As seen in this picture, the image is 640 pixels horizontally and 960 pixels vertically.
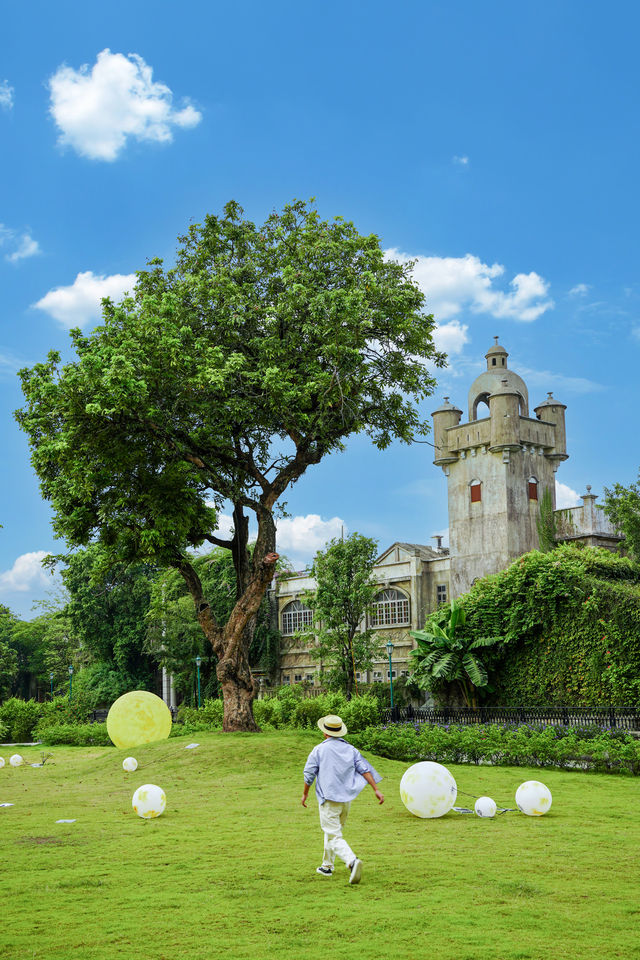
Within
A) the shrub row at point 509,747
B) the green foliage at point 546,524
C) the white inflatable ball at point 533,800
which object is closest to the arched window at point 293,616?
the green foliage at point 546,524

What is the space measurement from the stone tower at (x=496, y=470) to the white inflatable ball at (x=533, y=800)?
34.7m

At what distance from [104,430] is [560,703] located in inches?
771

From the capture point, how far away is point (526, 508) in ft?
161

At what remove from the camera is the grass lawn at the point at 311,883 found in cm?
675

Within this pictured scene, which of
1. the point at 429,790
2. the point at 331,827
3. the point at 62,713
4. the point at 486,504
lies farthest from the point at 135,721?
the point at 486,504

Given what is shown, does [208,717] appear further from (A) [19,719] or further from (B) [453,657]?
(A) [19,719]

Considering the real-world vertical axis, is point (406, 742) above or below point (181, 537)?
below

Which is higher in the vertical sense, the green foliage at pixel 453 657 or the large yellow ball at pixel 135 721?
the green foliage at pixel 453 657

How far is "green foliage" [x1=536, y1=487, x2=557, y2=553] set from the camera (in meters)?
47.9

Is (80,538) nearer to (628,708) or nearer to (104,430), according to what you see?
(104,430)

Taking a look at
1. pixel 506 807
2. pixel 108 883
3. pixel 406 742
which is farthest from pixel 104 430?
pixel 108 883

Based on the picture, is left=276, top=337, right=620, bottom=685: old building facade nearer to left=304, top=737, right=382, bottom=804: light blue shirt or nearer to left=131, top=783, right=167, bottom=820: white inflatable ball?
left=131, top=783, right=167, bottom=820: white inflatable ball

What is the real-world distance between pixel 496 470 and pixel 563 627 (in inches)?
679

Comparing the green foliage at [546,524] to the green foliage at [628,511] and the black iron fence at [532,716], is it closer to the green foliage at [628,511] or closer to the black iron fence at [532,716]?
the green foliage at [628,511]
